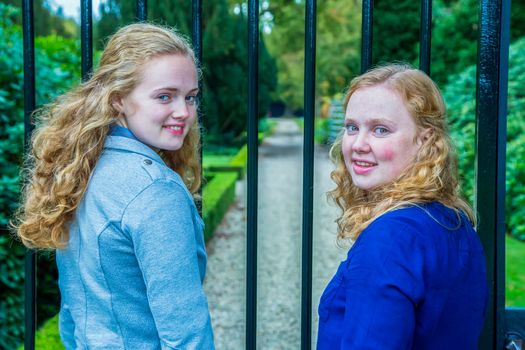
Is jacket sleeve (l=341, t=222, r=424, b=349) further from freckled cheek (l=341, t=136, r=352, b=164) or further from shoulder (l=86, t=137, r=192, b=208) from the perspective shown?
shoulder (l=86, t=137, r=192, b=208)

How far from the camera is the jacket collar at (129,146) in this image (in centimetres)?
138

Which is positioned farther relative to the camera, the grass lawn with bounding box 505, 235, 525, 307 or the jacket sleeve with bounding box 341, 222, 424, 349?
the grass lawn with bounding box 505, 235, 525, 307

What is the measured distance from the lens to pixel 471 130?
22.9ft

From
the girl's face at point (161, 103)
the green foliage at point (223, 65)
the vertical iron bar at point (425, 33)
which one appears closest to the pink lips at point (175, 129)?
the girl's face at point (161, 103)

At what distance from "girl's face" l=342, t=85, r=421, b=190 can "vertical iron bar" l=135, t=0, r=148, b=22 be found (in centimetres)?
65

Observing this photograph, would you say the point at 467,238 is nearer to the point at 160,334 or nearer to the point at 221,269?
the point at 160,334

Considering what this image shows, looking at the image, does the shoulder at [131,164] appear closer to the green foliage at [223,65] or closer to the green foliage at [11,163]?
the green foliage at [11,163]

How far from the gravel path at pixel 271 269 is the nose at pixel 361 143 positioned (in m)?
1.70

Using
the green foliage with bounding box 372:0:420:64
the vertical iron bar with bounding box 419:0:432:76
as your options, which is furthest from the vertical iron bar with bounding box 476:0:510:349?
the green foliage with bounding box 372:0:420:64

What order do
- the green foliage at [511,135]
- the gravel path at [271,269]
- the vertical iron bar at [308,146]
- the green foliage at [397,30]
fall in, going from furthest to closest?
the green foliage at [397,30] → the green foliage at [511,135] → the gravel path at [271,269] → the vertical iron bar at [308,146]

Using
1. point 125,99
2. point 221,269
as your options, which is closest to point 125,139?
point 125,99

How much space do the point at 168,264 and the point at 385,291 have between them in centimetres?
42

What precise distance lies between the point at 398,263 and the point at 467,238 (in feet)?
0.70

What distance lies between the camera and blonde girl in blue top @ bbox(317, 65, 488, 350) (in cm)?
111
